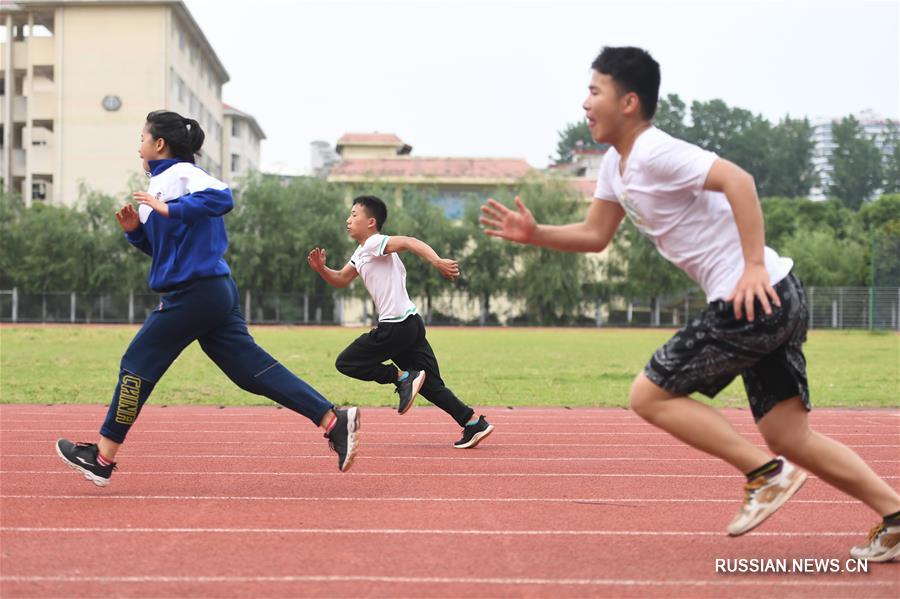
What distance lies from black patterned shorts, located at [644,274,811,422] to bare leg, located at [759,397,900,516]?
4 centimetres

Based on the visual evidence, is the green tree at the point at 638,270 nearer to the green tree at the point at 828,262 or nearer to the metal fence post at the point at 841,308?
the metal fence post at the point at 841,308

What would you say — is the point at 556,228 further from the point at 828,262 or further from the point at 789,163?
the point at 789,163

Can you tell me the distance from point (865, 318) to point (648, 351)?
2463 cm

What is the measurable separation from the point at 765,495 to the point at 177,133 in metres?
3.61

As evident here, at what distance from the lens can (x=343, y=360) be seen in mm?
7781

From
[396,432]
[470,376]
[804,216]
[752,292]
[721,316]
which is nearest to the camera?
[752,292]

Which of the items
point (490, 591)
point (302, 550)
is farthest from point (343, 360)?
point (490, 591)

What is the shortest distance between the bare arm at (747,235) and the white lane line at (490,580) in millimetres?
937

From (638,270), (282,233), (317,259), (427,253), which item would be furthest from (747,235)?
(638,270)

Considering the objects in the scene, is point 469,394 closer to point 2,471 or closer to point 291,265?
point 2,471

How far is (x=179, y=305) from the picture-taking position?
18.9 ft

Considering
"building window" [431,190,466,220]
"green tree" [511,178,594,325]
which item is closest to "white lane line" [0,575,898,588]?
"green tree" [511,178,594,325]

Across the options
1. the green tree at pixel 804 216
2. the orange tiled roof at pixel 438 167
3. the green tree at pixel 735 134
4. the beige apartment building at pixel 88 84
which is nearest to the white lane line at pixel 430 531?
the beige apartment building at pixel 88 84

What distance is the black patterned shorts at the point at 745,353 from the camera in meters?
3.97
